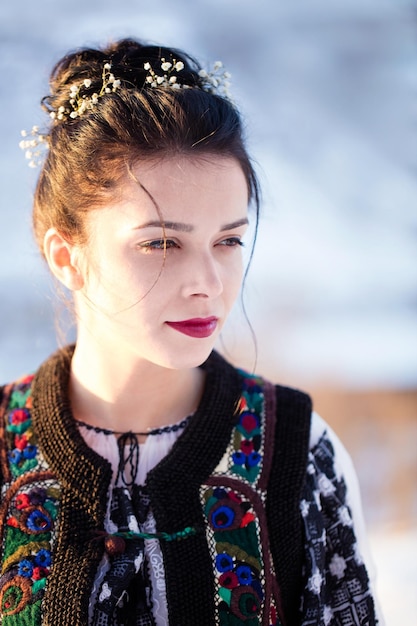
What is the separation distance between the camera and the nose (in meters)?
1.13

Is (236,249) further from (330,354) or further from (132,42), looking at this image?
(330,354)

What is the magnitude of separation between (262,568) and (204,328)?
414 mm

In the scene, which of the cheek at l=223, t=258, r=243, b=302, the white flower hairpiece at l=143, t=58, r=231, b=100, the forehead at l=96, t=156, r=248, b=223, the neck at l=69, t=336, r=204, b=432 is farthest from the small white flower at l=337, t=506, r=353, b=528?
the white flower hairpiece at l=143, t=58, r=231, b=100

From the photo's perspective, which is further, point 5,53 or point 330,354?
point 5,53

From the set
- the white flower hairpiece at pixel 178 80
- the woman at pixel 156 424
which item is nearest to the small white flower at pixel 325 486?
the woman at pixel 156 424

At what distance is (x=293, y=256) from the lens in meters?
3.83

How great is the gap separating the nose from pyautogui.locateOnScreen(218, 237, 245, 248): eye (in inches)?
2.6

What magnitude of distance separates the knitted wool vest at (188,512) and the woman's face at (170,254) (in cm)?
20

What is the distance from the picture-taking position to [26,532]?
47.3 inches

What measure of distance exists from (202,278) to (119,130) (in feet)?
0.94

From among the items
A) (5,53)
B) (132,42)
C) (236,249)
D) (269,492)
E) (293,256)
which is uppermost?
(5,53)

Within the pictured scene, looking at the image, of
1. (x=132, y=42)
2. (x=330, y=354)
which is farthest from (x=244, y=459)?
(x=330, y=354)

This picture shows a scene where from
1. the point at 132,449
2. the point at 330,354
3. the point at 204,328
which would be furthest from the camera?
the point at 330,354

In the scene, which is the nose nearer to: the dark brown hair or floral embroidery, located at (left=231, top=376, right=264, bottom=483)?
the dark brown hair
